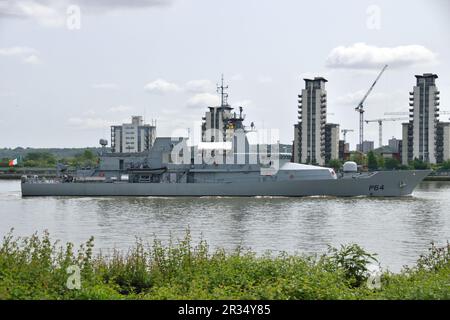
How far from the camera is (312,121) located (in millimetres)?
118062

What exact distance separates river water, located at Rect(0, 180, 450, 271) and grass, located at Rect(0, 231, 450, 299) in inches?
257

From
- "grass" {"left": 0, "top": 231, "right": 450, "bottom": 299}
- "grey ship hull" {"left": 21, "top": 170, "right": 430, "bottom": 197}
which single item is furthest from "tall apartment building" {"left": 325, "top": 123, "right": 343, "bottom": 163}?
"grass" {"left": 0, "top": 231, "right": 450, "bottom": 299}

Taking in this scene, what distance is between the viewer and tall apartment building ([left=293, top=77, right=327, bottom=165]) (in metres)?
118

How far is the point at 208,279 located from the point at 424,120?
105148mm

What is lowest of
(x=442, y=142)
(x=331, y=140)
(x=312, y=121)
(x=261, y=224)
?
(x=261, y=224)

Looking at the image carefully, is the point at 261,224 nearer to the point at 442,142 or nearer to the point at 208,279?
the point at 208,279

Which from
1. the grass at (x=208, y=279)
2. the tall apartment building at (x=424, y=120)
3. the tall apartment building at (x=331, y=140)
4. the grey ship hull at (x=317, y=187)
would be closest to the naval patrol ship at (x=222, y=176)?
the grey ship hull at (x=317, y=187)

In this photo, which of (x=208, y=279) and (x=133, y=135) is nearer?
(x=208, y=279)

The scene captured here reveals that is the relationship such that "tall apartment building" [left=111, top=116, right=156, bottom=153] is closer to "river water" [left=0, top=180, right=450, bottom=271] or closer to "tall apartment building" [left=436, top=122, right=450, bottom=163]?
"tall apartment building" [left=436, top=122, right=450, bottom=163]

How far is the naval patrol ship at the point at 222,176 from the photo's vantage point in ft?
159

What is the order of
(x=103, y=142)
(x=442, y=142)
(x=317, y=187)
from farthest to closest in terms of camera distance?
(x=442, y=142) < (x=103, y=142) < (x=317, y=187)

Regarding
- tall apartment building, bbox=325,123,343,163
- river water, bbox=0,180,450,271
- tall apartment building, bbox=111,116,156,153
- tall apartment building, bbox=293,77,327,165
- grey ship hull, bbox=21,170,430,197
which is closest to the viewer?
river water, bbox=0,180,450,271

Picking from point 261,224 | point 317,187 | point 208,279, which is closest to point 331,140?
point 317,187

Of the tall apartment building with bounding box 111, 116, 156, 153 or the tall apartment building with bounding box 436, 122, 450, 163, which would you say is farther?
the tall apartment building with bounding box 111, 116, 156, 153
